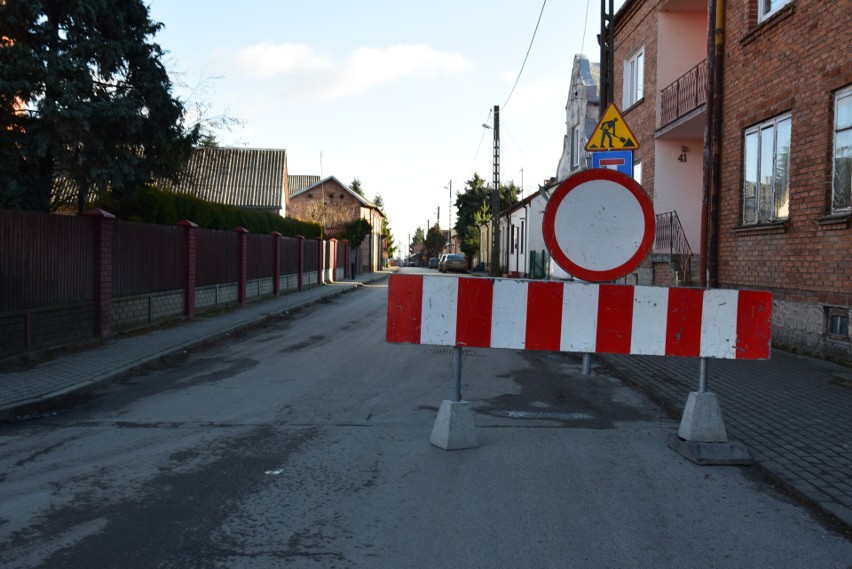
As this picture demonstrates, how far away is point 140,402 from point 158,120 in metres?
7.62

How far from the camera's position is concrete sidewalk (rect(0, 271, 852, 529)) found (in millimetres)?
5035

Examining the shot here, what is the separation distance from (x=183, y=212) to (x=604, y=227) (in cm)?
1337

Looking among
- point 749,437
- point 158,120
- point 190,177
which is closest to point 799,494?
point 749,437

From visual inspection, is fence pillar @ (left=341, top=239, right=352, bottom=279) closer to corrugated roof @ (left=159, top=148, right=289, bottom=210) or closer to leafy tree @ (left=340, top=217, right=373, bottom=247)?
leafy tree @ (left=340, top=217, right=373, bottom=247)

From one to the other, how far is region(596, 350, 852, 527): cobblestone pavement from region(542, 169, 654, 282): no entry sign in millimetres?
1185

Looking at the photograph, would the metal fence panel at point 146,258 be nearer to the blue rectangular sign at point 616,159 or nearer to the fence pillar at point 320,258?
the blue rectangular sign at point 616,159

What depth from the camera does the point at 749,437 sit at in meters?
5.95

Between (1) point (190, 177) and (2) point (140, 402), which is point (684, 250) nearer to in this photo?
(1) point (190, 177)

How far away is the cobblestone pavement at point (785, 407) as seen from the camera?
4871 millimetres

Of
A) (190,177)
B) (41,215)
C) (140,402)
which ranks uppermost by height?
(190,177)

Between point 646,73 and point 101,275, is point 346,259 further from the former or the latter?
point 101,275

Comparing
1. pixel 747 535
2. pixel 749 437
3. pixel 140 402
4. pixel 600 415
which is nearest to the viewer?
pixel 747 535

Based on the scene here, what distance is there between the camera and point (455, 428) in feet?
18.5

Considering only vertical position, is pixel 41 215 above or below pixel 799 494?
above
